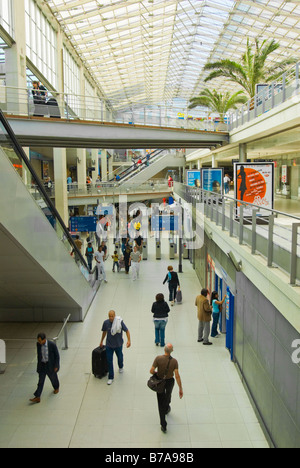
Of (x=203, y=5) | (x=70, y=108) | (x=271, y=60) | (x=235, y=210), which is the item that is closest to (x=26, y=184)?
(x=235, y=210)

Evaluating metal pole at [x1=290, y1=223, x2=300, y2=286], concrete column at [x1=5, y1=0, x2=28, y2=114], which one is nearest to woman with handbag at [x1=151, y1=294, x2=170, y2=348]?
metal pole at [x1=290, y1=223, x2=300, y2=286]

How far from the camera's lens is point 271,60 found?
45500mm

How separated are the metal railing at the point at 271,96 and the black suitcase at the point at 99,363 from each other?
793 centimetres

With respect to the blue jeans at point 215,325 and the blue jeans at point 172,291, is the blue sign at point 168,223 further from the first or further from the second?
the blue jeans at point 215,325

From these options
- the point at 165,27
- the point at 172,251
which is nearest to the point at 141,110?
the point at 172,251

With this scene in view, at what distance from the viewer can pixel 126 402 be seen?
7.91m

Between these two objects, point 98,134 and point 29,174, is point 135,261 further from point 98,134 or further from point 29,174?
point 29,174

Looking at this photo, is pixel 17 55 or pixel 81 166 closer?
pixel 17 55

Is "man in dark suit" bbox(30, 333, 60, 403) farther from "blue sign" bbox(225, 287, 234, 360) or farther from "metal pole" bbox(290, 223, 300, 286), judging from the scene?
"metal pole" bbox(290, 223, 300, 286)

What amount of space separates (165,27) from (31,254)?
35.4 metres

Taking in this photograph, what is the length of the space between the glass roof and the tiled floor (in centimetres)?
2013

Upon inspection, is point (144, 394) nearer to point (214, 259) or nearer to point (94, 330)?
point (94, 330)

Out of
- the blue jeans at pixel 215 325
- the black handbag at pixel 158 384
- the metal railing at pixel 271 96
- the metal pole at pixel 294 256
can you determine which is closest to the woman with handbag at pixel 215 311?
the blue jeans at pixel 215 325

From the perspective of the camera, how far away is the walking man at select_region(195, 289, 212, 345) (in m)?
10.4
